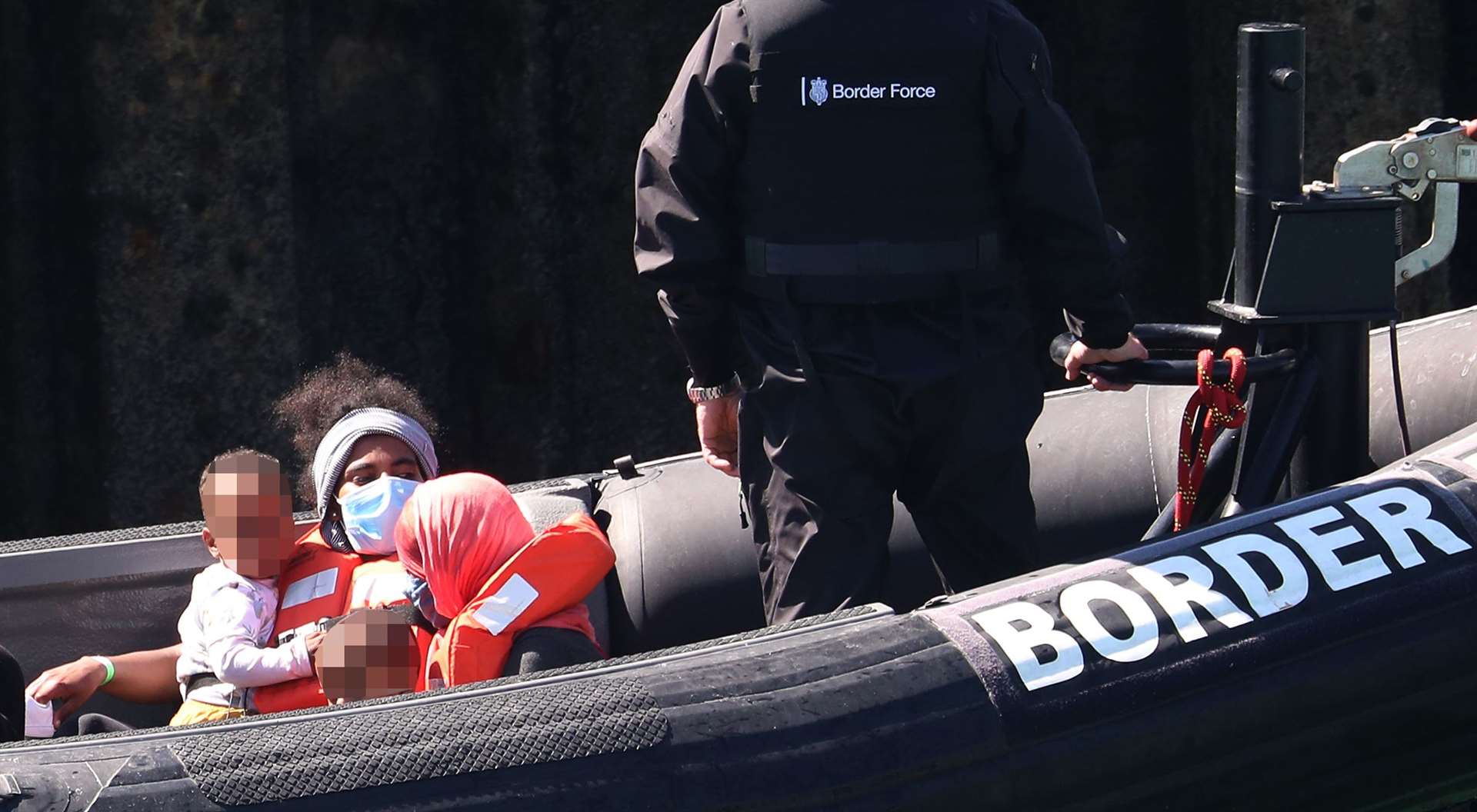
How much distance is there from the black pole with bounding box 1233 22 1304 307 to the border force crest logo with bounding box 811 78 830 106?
576 mm

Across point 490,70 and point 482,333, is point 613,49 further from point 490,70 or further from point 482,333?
point 482,333

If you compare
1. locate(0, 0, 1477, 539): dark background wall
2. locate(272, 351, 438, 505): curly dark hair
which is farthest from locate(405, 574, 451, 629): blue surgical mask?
locate(0, 0, 1477, 539): dark background wall

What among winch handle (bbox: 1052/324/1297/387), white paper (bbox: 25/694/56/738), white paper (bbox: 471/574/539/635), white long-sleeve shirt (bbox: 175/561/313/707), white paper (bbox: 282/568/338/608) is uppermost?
winch handle (bbox: 1052/324/1297/387)

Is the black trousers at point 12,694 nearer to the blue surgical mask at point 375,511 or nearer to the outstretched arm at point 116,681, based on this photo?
the outstretched arm at point 116,681

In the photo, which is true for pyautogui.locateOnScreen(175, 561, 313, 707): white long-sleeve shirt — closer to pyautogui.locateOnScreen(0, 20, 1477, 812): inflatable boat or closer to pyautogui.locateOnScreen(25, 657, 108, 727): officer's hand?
pyautogui.locateOnScreen(25, 657, 108, 727): officer's hand

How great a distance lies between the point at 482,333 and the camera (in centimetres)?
395

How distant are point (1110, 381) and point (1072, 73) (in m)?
1.93

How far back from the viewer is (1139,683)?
1.95m

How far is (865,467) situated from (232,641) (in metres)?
0.91

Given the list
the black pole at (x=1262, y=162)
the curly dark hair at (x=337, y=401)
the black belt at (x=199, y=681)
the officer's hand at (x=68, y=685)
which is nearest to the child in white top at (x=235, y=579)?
the black belt at (x=199, y=681)

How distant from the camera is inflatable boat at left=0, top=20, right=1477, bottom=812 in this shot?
1.84 meters

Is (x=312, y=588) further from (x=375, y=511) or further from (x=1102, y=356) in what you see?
(x=1102, y=356)

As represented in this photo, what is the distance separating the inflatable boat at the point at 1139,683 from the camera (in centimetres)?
184

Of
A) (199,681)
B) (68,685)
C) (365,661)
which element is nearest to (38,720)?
(68,685)
